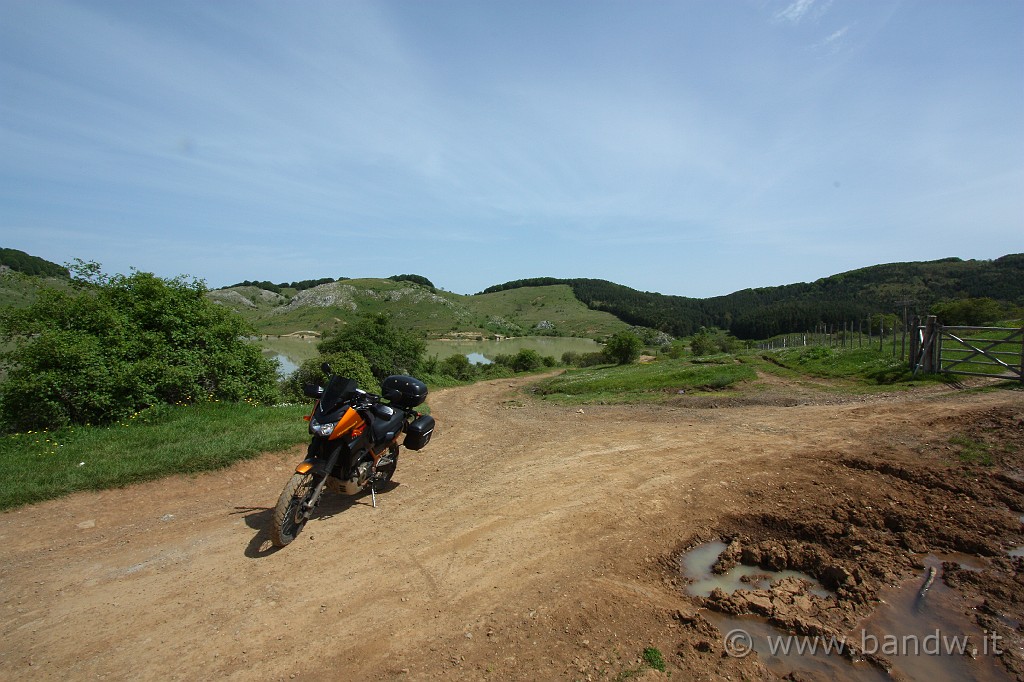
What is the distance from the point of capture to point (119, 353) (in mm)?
10359

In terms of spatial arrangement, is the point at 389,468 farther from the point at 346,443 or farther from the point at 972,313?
the point at 972,313

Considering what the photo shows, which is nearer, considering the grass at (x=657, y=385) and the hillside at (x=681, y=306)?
the grass at (x=657, y=385)

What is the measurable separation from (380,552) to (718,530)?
374 centimetres

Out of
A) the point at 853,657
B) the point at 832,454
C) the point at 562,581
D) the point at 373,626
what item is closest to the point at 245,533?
the point at 373,626

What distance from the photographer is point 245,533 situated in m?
5.65

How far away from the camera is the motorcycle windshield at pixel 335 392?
19.4ft

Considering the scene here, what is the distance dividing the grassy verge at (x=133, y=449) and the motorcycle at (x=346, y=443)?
295 centimetres

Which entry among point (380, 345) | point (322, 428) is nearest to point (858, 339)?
point (380, 345)

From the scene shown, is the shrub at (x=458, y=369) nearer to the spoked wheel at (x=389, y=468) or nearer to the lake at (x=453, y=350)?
the lake at (x=453, y=350)

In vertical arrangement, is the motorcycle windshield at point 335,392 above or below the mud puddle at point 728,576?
above

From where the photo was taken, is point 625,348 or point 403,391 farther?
point 625,348

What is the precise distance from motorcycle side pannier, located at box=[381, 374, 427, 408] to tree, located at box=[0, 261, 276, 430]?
6.24 metres
